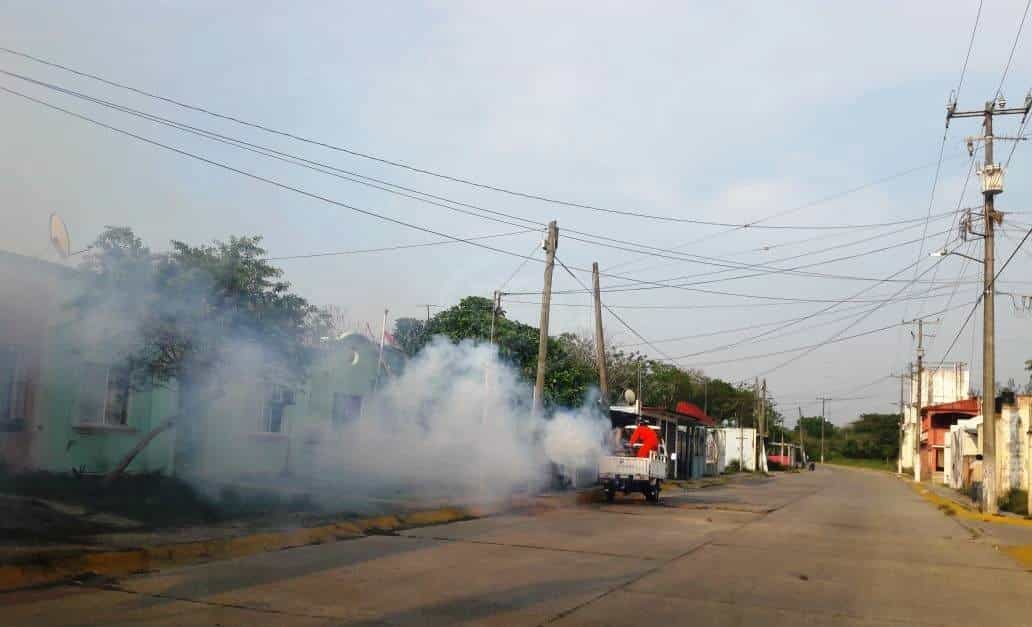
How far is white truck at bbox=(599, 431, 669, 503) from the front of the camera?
25.1 m

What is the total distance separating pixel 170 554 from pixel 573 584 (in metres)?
5.03

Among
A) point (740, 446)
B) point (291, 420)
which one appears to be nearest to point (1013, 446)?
point (291, 420)

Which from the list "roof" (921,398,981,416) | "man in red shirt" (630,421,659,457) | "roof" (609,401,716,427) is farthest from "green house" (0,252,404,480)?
"roof" (921,398,981,416)

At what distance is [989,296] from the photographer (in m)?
27.5

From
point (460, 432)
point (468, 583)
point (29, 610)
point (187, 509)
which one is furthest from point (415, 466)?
point (29, 610)

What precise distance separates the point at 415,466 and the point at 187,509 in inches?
428

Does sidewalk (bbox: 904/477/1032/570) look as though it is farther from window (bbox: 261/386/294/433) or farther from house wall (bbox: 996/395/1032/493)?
window (bbox: 261/386/294/433)

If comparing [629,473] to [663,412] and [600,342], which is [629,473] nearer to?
[600,342]

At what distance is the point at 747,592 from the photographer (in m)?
10.9

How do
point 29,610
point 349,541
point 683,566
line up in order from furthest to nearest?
point 349,541 < point 683,566 < point 29,610

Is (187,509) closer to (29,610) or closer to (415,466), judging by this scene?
(29,610)

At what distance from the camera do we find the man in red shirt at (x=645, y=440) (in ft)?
84.3

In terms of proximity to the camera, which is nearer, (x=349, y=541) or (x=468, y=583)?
(x=468, y=583)

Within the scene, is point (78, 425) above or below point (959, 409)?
below
